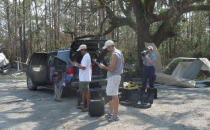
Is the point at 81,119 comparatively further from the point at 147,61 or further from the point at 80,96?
the point at 147,61

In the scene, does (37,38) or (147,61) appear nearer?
(147,61)

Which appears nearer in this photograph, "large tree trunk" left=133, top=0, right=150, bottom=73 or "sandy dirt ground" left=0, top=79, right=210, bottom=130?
"sandy dirt ground" left=0, top=79, right=210, bottom=130

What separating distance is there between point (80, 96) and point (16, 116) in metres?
1.69

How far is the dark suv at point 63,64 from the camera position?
26.2ft

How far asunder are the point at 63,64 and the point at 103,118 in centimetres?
279

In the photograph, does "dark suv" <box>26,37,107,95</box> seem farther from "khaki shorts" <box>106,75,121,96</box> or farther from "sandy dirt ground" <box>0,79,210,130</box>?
"khaki shorts" <box>106,75,121,96</box>

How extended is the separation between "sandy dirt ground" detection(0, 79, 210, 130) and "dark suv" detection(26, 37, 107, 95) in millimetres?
951

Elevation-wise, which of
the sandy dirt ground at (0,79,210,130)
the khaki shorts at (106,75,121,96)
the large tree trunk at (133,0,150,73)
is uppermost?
the large tree trunk at (133,0,150,73)

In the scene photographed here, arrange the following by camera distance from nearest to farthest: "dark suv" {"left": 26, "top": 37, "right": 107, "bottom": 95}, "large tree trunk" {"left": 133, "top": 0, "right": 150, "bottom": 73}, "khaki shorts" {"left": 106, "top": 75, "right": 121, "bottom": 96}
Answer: "khaki shorts" {"left": 106, "top": 75, "right": 121, "bottom": 96}, "dark suv" {"left": 26, "top": 37, "right": 107, "bottom": 95}, "large tree trunk" {"left": 133, "top": 0, "right": 150, "bottom": 73}

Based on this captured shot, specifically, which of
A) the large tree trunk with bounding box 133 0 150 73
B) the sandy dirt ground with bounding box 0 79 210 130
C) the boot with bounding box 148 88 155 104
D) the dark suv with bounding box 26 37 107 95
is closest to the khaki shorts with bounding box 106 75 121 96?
the sandy dirt ground with bounding box 0 79 210 130

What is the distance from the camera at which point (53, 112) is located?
6562 mm

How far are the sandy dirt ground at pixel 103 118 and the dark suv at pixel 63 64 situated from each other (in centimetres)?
95

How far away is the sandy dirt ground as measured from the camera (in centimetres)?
526

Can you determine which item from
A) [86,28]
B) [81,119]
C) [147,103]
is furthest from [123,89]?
[86,28]
